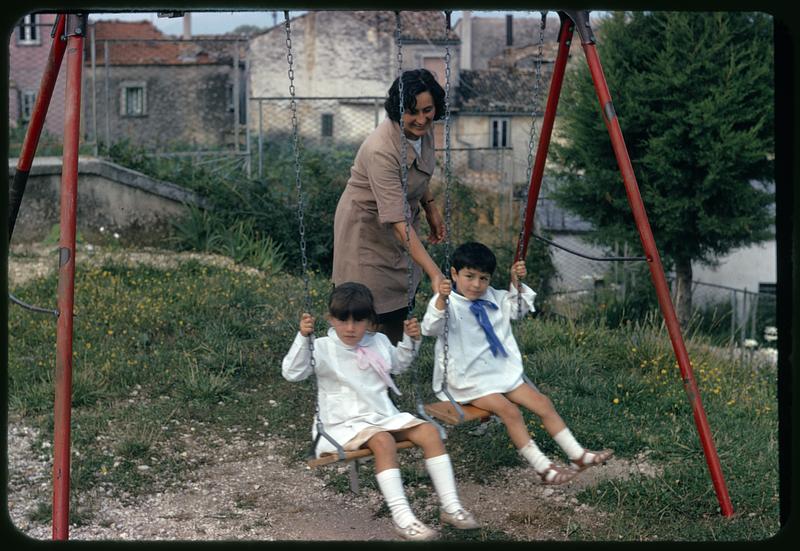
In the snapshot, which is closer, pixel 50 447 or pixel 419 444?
pixel 419 444

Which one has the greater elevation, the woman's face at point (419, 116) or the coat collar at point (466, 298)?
the woman's face at point (419, 116)

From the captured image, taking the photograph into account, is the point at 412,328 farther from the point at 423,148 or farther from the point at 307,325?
the point at 423,148

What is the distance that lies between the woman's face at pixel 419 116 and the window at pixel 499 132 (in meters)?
23.7

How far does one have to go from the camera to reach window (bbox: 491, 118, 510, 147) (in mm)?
27766

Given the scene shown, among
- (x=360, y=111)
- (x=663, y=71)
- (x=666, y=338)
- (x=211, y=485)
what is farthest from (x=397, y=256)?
(x=360, y=111)

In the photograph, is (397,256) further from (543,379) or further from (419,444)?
(543,379)

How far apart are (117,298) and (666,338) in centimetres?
405

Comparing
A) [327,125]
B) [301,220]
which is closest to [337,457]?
[301,220]

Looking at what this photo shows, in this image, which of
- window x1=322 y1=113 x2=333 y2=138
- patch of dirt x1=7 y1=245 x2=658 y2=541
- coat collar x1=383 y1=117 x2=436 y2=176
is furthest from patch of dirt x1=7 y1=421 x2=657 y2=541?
window x1=322 y1=113 x2=333 y2=138

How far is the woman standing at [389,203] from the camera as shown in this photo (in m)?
4.15

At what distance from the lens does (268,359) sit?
6449 millimetres

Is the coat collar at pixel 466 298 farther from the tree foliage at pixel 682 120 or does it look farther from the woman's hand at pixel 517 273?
the tree foliage at pixel 682 120

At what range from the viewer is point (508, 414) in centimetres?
412

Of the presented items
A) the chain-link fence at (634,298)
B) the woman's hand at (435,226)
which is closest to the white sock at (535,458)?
the woman's hand at (435,226)
